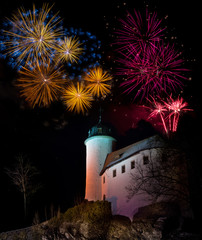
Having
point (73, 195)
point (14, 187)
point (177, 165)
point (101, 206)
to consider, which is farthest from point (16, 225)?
point (177, 165)

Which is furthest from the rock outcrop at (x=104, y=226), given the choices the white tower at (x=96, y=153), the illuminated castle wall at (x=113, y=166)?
the white tower at (x=96, y=153)

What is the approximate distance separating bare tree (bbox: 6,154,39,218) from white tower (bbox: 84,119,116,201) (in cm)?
732

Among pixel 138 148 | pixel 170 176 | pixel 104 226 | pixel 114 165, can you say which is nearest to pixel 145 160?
pixel 138 148

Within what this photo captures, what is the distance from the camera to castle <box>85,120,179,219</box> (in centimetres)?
3119

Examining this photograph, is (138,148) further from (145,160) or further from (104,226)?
(104,226)

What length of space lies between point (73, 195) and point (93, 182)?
14.4 meters

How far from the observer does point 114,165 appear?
36.7 metres

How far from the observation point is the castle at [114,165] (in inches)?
1228

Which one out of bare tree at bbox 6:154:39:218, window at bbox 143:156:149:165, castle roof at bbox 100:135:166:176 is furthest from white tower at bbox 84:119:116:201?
window at bbox 143:156:149:165

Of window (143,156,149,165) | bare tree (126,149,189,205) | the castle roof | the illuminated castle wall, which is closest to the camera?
bare tree (126,149,189,205)

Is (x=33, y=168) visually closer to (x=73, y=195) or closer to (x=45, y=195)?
(x=45, y=195)

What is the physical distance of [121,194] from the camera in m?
34.5

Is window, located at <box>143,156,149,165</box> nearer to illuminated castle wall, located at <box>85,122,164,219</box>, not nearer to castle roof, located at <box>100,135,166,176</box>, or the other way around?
illuminated castle wall, located at <box>85,122,164,219</box>

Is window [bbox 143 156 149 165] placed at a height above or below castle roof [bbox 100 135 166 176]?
below
